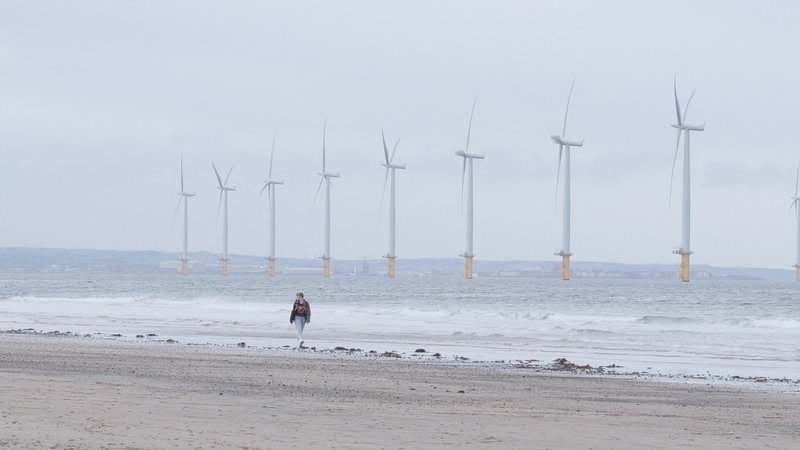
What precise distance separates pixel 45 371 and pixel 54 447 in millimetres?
10203

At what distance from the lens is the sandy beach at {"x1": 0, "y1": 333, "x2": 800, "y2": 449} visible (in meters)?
13.1

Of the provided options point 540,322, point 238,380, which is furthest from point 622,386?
point 540,322

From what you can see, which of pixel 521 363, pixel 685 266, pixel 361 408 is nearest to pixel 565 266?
pixel 685 266

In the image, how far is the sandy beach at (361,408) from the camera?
1307cm

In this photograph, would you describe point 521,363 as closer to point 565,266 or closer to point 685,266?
point 685,266

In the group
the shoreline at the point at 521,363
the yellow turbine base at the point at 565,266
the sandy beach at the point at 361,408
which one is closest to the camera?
the sandy beach at the point at 361,408

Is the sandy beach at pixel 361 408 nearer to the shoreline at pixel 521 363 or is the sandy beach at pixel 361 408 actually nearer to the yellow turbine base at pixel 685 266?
the shoreline at pixel 521 363

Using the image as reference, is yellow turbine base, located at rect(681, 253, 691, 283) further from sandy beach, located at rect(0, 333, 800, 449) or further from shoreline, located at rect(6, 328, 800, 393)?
sandy beach, located at rect(0, 333, 800, 449)

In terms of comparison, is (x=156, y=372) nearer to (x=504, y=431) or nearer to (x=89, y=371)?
(x=89, y=371)

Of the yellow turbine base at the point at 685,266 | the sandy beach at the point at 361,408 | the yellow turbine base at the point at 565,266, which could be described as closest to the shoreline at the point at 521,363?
the sandy beach at the point at 361,408

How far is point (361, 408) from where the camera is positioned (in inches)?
643

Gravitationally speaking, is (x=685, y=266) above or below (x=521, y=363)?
above

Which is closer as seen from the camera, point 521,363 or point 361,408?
point 361,408

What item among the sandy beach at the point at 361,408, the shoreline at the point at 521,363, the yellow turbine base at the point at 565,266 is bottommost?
the shoreline at the point at 521,363
